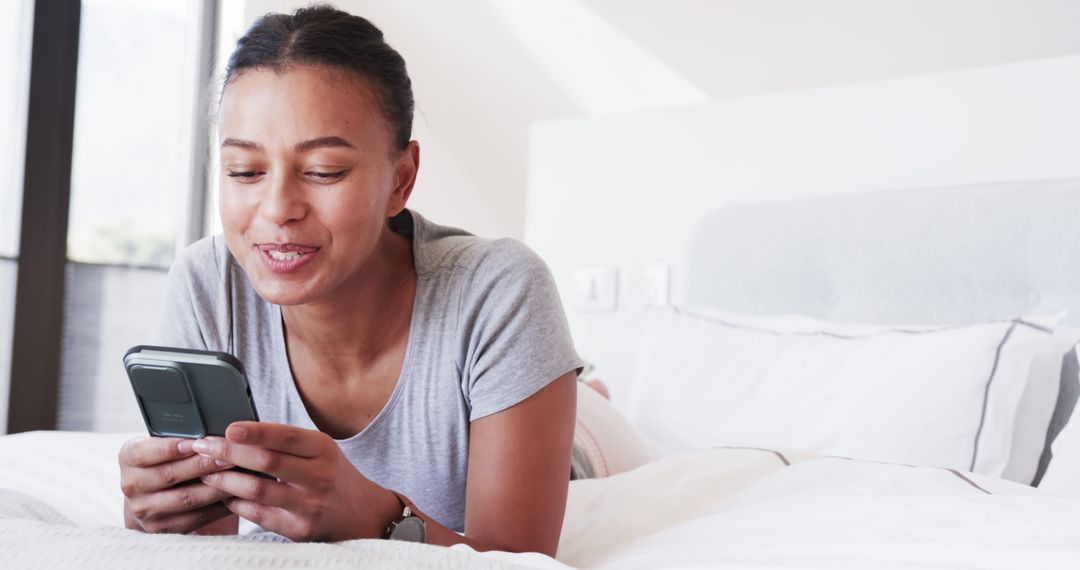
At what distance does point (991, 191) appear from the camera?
1.81 m

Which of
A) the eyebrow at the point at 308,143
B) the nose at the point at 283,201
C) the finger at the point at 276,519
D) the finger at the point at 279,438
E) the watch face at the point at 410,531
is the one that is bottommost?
the watch face at the point at 410,531

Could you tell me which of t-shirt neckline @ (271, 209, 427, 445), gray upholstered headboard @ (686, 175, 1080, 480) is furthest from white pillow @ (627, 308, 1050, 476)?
t-shirt neckline @ (271, 209, 427, 445)

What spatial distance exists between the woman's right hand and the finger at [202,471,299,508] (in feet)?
0.06

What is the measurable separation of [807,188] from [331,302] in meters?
1.33

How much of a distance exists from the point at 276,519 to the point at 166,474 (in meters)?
0.11

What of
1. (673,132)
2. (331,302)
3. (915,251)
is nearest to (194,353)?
(331,302)

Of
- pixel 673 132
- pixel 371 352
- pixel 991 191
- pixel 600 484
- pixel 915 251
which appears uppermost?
pixel 673 132

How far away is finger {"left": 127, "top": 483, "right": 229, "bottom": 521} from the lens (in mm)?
851

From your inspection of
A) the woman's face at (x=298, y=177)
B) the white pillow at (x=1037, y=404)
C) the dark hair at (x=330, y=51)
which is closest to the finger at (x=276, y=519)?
the woman's face at (x=298, y=177)

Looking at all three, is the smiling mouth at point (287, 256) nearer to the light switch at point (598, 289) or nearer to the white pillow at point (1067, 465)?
the white pillow at point (1067, 465)

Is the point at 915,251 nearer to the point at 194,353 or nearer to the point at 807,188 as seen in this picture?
the point at 807,188

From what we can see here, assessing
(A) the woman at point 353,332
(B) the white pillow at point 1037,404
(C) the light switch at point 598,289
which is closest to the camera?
(A) the woman at point 353,332

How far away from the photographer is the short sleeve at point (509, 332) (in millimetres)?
1031

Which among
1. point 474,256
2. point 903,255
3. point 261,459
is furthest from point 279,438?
point 903,255
